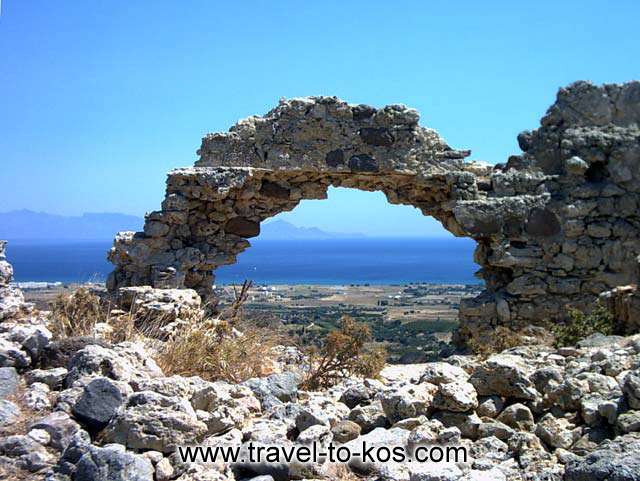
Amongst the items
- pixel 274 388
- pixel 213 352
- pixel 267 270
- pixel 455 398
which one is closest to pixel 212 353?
pixel 213 352

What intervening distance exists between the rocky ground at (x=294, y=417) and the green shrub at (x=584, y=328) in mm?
1608

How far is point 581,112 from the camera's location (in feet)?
31.1

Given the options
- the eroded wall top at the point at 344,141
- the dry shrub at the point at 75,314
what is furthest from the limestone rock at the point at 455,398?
the eroded wall top at the point at 344,141

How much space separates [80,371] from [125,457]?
1090 millimetres

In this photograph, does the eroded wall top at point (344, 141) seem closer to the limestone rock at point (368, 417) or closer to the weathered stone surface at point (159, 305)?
the weathered stone surface at point (159, 305)

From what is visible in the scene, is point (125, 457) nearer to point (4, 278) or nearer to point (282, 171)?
point (4, 278)

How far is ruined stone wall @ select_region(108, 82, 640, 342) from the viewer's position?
A: 9188 mm

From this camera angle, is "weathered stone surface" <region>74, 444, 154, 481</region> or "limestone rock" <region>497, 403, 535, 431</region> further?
"limestone rock" <region>497, 403, 535, 431</region>

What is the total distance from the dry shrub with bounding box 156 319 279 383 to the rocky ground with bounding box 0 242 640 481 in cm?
34

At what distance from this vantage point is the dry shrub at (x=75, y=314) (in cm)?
513

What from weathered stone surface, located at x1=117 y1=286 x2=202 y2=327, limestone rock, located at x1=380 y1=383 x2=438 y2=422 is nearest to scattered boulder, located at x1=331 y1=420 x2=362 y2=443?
limestone rock, located at x1=380 y1=383 x2=438 y2=422

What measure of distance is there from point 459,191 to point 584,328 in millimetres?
3424

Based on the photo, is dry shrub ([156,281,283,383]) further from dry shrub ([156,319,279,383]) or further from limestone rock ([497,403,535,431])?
limestone rock ([497,403,535,431])

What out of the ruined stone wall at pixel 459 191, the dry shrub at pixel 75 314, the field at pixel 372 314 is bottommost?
the field at pixel 372 314
